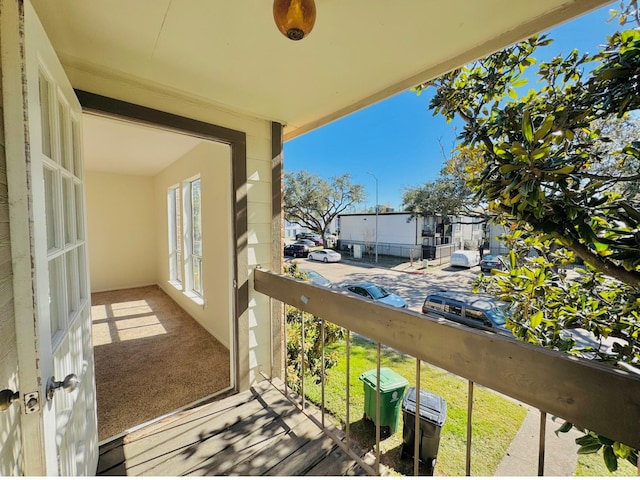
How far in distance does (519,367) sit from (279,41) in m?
1.68

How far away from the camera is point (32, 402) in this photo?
0.68 metres

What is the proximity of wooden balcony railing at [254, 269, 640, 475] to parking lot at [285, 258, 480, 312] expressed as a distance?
6360mm

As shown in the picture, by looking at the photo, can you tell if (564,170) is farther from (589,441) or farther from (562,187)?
(589,441)

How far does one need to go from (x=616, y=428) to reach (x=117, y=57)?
99.5 inches

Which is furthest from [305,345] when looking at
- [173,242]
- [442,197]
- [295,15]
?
[442,197]

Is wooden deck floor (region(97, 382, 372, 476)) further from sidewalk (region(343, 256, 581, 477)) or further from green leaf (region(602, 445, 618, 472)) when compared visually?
sidewalk (region(343, 256, 581, 477))

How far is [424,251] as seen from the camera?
13758 mm

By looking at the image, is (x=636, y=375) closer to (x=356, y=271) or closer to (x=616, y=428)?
(x=616, y=428)

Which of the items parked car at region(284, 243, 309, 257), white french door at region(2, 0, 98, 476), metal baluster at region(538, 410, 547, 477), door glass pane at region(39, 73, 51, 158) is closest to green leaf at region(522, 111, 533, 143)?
metal baluster at region(538, 410, 547, 477)

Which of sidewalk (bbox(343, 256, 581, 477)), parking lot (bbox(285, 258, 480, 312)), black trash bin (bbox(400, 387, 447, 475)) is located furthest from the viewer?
parking lot (bbox(285, 258, 480, 312))

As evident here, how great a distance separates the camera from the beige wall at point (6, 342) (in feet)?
2.17

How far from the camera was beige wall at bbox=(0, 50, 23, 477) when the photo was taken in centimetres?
66

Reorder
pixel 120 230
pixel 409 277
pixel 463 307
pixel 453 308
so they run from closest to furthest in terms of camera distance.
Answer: pixel 463 307 → pixel 453 308 → pixel 120 230 → pixel 409 277

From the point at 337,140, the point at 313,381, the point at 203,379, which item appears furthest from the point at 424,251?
the point at 203,379
